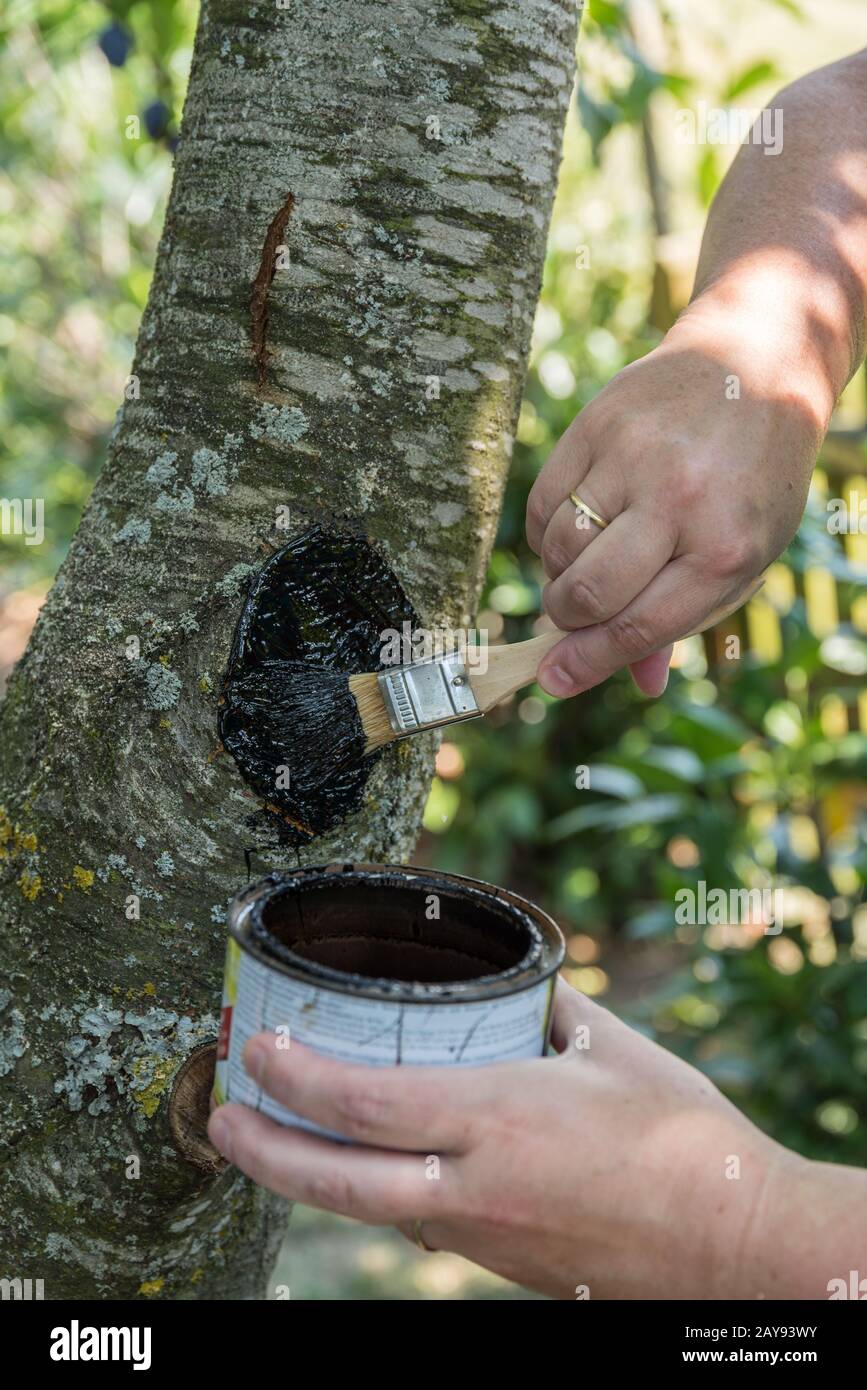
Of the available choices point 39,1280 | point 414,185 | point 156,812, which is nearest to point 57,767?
point 156,812

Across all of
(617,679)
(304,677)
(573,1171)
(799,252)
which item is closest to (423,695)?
(304,677)

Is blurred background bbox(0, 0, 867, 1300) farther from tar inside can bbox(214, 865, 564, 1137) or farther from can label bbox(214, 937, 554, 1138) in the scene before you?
can label bbox(214, 937, 554, 1138)

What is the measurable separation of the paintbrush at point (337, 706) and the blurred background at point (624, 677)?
1045mm

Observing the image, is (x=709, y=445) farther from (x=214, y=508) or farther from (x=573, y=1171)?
(x=573, y=1171)

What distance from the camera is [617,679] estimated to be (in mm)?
4172

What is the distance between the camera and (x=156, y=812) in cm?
116

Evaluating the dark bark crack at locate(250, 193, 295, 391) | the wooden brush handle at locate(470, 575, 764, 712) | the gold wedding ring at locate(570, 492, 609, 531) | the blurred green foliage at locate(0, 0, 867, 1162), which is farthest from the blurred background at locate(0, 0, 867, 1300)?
the dark bark crack at locate(250, 193, 295, 391)

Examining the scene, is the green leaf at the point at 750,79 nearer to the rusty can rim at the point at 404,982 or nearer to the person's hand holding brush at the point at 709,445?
the person's hand holding brush at the point at 709,445

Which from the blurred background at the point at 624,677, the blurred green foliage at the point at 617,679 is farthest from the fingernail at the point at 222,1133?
the blurred background at the point at 624,677

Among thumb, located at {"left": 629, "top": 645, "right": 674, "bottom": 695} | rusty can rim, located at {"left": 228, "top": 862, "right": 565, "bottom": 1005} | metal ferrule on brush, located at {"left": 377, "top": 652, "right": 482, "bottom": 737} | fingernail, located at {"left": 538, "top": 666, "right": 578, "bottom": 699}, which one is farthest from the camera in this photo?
thumb, located at {"left": 629, "top": 645, "right": 674, "bottom": 695}

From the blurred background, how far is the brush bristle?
41.2 inches

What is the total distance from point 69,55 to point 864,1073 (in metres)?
3.34

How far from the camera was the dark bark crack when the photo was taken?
1176 mm

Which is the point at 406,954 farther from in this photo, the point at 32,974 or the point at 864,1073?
the point at 864,1073
